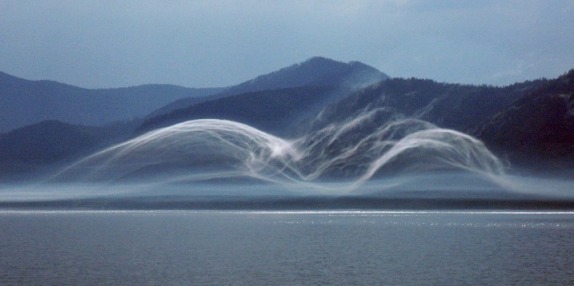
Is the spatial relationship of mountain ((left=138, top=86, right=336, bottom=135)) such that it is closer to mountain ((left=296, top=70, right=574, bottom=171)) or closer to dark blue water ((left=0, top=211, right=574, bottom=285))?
mountain ((left=296, top=70, right=574, bottom=171))

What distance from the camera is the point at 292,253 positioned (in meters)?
58.8

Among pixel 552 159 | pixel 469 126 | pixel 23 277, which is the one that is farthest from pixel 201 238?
pixel 469 126

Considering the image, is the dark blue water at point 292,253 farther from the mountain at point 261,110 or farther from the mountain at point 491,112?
the mountain at point 261,110

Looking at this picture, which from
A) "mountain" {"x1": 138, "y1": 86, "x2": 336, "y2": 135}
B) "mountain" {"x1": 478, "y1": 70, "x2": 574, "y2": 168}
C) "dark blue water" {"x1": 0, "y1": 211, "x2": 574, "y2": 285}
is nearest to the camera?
"dark blue water" {"x1": 0, "y1": 211, "x2": 574, "y2": 285}

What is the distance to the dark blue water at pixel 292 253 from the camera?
46.8 m

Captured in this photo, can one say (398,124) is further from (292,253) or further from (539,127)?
(292,253)

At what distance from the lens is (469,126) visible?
433 ft

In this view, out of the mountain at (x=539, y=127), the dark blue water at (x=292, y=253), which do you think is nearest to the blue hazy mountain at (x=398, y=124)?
the mountain at (x=539, y=127)

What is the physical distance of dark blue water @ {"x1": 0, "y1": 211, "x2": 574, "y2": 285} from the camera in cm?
4675

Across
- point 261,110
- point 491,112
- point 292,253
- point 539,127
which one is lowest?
point 292,253

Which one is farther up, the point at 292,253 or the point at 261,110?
the point at 261,110

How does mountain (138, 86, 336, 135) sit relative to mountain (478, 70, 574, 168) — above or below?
above

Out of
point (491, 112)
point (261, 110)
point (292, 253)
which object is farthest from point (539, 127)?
point (292, 253)

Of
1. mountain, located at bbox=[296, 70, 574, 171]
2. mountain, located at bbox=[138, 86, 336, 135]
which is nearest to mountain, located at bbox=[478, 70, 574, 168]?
mountain, located at bbox=[296, 70, 574, 171]
